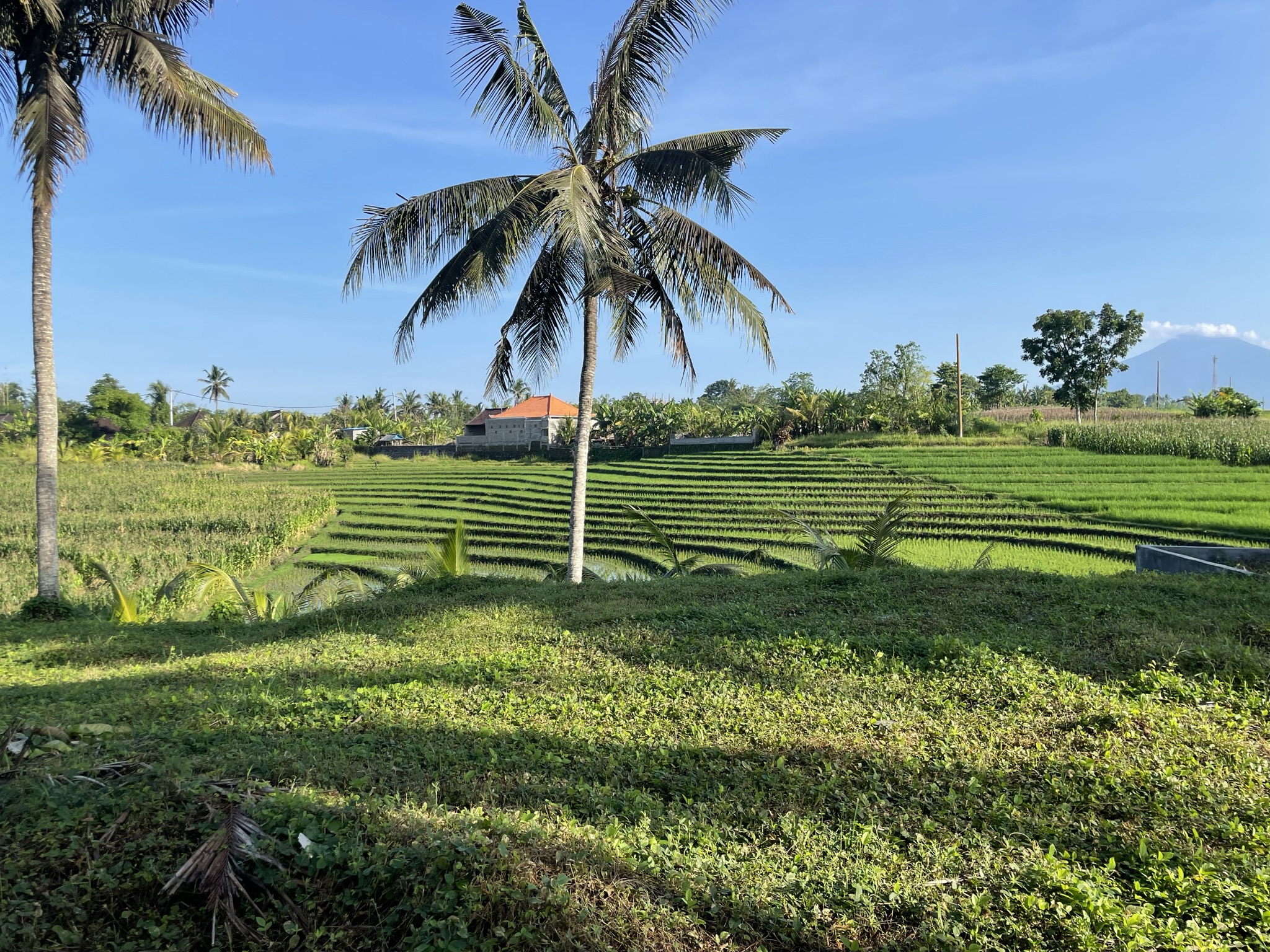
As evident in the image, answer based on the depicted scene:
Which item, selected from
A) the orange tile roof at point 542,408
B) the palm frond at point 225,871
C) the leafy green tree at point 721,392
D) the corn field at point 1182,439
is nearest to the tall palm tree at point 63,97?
the palm frond at point 225,871

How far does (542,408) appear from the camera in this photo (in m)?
57.2

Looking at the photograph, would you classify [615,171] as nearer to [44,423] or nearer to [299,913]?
[44,423]

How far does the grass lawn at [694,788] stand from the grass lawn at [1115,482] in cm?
1247

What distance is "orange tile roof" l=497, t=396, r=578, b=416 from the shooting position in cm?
5628

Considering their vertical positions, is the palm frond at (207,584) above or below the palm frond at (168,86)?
below

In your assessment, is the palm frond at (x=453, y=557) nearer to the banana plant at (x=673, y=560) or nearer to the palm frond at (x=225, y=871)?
the banana plant at (x=673, y=560)

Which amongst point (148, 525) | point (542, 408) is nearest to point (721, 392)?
point (542, 408)

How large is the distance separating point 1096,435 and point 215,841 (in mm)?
28798

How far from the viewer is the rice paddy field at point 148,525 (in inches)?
551

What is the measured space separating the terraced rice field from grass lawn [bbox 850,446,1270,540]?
0.65 metres

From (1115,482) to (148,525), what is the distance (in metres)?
25.6

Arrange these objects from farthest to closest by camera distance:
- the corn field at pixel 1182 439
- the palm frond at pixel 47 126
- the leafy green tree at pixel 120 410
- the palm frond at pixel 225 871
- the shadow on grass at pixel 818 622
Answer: the leafy green tree at pixel 120 410
the corn field at pixel 1182 439
the palm frond at pixel 47 126
the shadow on grass at pixel 818 622
the palm frond at pixel 225 871

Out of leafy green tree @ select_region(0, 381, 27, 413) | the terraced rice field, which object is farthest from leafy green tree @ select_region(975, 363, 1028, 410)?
leafy green tree @ select_region(0, 381, 27, 413)

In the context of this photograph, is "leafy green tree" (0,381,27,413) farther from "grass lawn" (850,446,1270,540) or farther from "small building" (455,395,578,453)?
"grass lawn" (850,446,1270,540)
